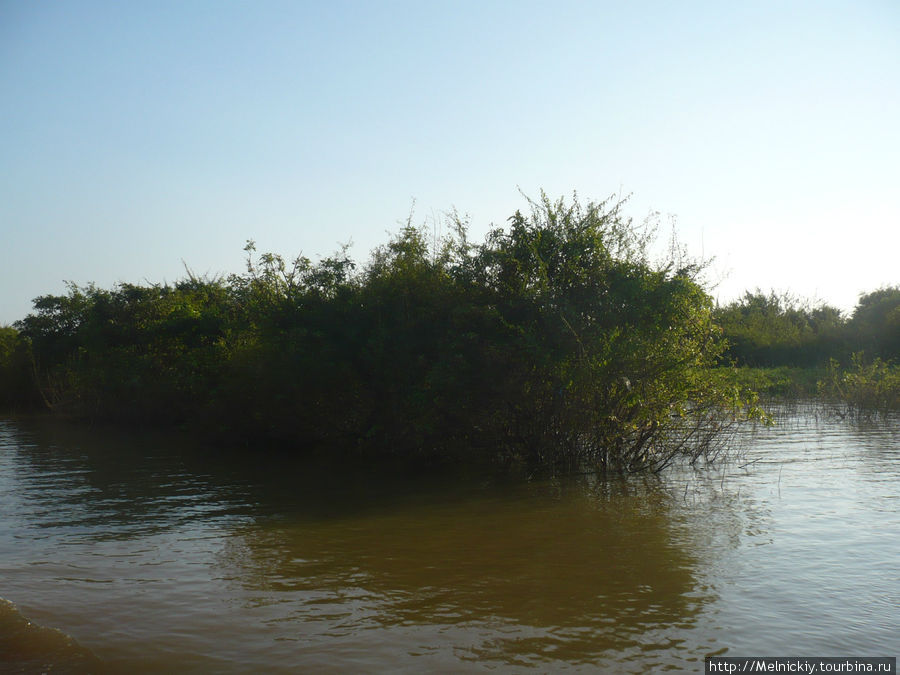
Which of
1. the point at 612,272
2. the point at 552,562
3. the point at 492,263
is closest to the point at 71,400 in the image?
the point at 492,263

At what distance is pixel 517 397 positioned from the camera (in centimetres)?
1480

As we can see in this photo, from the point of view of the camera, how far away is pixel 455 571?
8523 mm

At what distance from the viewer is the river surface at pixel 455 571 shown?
246 inches

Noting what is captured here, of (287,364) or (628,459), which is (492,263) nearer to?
(628,459)

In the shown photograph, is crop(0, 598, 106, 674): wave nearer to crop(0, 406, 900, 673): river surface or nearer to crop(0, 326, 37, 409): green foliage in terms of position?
crop(0, 406, 900, 673): river surface

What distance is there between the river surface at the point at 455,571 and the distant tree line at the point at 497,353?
47.7 inches

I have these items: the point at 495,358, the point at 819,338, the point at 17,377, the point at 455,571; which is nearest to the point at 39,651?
the point at 455,571

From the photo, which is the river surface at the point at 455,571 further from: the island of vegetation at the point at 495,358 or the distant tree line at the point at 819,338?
the distant tree line at the point at 819,338

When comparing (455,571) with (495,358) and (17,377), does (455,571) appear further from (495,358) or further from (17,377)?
(17,377)

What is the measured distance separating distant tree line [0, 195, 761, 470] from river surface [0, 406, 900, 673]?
1212 mm

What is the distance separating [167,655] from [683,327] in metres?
11.5

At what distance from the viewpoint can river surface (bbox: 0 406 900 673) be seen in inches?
246

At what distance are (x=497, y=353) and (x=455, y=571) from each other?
640 centimetres

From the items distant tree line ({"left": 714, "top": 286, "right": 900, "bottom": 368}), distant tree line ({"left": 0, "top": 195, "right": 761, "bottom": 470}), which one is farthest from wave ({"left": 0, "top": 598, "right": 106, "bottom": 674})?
distant tree line ({"left": 714, "top": 286, "right": 900, "bottom": 368})
